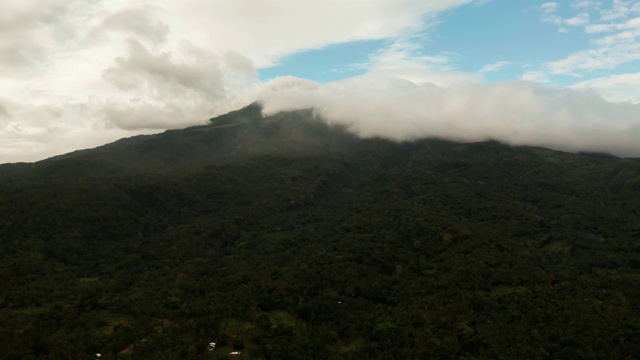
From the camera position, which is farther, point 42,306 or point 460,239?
point 460,239

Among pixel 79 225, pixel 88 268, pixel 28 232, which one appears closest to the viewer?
pixel 88 268

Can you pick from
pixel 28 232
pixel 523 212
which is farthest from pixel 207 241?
pixel 523 212

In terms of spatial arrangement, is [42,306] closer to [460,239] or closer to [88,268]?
[88,268]

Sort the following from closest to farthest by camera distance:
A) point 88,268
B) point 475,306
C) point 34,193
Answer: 1. point 475,306
2. point 88,268
3. point 34,193

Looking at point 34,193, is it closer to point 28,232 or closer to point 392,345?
point 28,232

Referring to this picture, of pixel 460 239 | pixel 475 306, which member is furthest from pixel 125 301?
pixel 460 239

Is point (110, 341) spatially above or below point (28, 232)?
below

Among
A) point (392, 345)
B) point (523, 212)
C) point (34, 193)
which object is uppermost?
point (34, 193)

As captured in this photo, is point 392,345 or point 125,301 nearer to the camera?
point 392,345

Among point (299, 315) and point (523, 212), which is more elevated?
point (523, 212)
